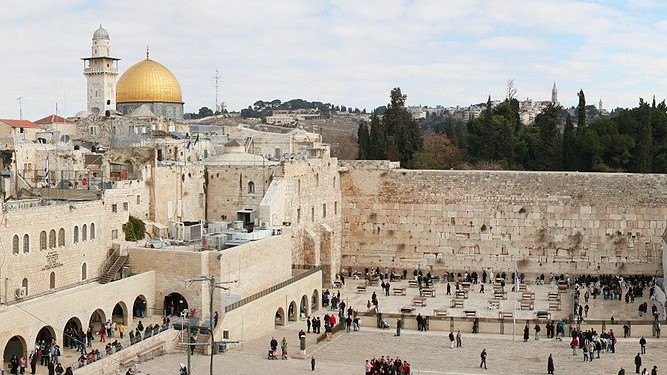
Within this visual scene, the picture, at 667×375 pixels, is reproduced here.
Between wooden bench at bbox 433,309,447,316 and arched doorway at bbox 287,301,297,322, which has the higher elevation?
arched doorway at bbox 287,301,297,322

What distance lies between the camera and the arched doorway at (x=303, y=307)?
3028 centimetres

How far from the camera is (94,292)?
23.7 m

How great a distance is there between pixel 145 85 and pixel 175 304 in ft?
85.9

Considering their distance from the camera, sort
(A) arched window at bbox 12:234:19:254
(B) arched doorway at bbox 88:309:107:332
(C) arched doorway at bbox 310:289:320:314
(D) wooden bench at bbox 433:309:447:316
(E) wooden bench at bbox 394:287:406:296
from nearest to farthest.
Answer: (A) arched window at bbox 12:234:19:254 < (B) arched doorway at bbox 88:309:107:332 < (D) wooden bench at bbox 433:309:447:316 < (C) arched doorway at bbox 310:289:320:314 < (E) wooden bench at bbox 394:287:406:296

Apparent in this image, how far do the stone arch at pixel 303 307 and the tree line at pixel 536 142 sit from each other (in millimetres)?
17401

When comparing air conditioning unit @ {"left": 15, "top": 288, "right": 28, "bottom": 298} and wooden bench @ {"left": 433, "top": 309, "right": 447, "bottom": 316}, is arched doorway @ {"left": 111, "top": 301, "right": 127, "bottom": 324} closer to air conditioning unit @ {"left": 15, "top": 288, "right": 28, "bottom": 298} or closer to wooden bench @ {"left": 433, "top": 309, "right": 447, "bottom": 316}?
air conditioning unit @ {"left": 15, "top": 288, "right": 28, "bottom": 298}

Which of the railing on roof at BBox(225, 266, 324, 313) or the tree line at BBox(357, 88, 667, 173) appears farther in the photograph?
the tree line at BBox(357, 88, 667, 173)

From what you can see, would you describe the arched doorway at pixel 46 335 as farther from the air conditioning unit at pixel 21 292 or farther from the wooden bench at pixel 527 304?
the wooden bench at pixel 527 304

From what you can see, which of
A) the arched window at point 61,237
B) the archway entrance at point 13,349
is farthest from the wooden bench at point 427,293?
the archway entrance at point 13,349

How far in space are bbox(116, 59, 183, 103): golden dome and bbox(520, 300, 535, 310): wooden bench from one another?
2547 centimetres

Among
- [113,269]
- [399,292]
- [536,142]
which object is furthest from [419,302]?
[536,142]

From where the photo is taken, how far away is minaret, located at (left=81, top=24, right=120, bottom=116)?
181 ft

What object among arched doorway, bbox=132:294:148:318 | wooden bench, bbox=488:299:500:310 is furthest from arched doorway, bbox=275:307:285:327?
wooden bench, bbox=488:299:500:310

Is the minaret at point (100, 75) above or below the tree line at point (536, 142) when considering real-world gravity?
above
